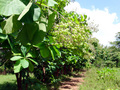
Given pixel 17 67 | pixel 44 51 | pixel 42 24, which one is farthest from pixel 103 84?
pixel 42 24

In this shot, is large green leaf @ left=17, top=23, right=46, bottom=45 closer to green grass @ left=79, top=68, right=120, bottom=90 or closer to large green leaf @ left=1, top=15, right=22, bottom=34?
large green leaf @ left=1, top=15, right=22, bottom=34

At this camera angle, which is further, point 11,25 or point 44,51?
point 44,51

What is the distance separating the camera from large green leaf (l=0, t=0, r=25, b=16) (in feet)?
1.35

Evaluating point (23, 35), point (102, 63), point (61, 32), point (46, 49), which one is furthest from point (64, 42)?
point (102, 63)

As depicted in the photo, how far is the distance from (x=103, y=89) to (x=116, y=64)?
11.7 meters

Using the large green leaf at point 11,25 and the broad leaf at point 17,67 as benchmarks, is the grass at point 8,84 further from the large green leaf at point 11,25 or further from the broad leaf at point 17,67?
the large green leaf at point 11,25

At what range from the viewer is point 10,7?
0.43 metres

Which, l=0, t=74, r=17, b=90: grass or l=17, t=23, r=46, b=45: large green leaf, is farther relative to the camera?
l=0, t=74, r=17, b=90: grass

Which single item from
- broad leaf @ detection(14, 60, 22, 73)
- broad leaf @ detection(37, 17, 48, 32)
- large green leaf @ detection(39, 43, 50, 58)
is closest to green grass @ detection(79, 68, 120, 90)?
broad leaf @ detection(14, 60, 22, 73)

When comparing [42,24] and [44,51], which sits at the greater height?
[42,24]

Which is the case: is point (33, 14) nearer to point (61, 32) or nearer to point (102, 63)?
point (61, 32)

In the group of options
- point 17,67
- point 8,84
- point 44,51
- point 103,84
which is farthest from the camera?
point 103,84

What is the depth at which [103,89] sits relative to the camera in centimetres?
567

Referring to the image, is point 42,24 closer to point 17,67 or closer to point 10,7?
point 10,7
